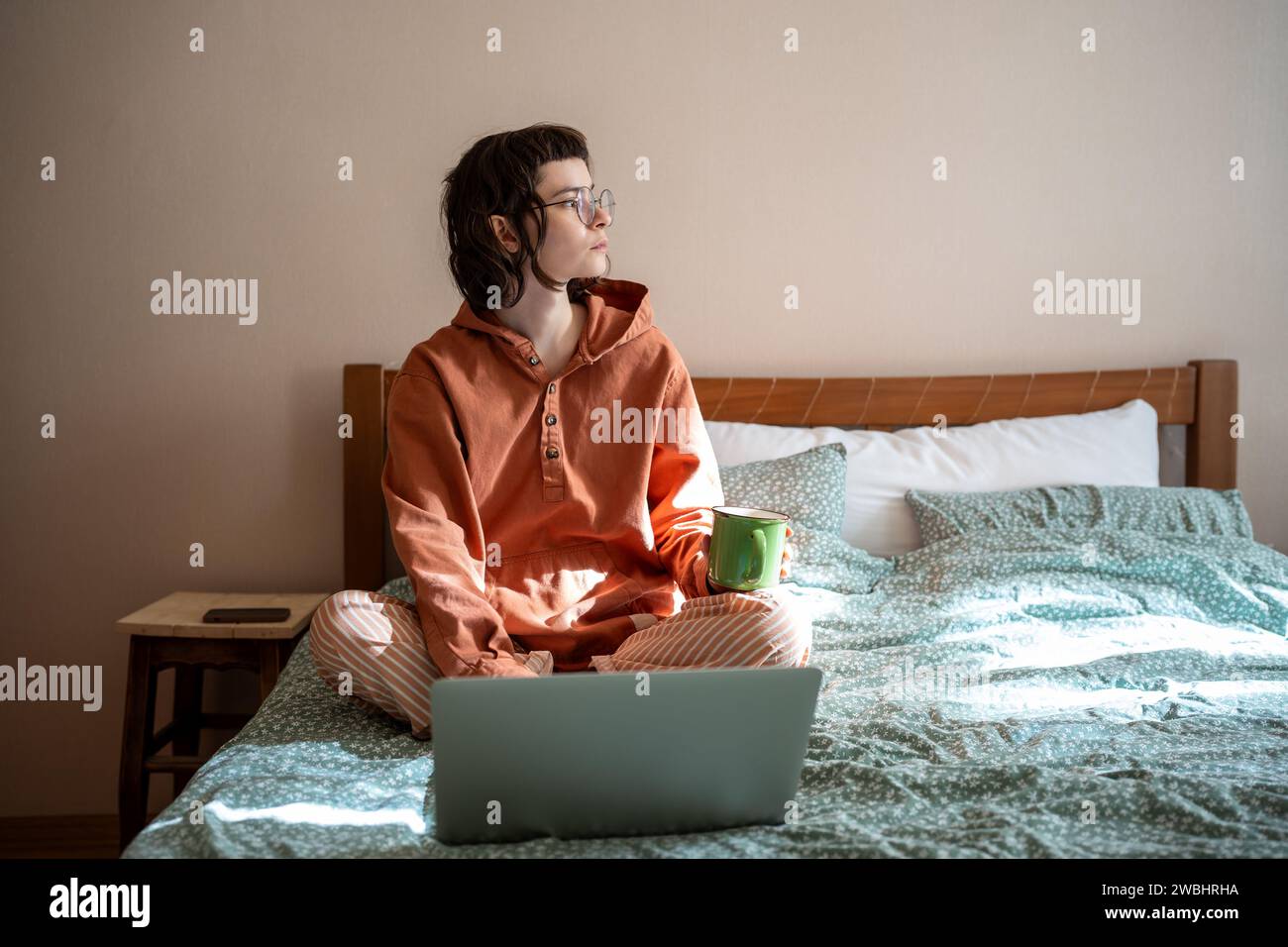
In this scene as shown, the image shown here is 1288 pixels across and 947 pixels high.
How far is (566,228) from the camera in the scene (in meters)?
1.57

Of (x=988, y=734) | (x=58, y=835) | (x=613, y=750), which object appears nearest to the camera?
(x=613, y=750)

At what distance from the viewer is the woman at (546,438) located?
1.49m

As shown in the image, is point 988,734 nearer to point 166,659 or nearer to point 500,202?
point 500,202

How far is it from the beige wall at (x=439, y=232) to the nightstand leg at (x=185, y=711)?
12 cm

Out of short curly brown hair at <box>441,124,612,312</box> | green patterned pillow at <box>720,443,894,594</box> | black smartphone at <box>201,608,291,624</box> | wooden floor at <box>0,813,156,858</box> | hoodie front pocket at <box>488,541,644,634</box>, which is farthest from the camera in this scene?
wooden floor at <box>0,813,156,858</box>

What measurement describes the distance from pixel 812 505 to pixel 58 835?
6.15ft

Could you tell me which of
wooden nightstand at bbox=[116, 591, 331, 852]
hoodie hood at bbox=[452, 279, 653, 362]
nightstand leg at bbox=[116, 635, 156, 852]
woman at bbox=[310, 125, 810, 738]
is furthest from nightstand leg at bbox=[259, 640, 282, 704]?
hoodie hood at bbox=[452, 279, 653, 362]

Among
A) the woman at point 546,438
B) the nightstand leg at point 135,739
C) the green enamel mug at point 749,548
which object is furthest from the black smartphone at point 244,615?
the green enamel mug at point 749,548

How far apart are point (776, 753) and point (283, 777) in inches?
22.0

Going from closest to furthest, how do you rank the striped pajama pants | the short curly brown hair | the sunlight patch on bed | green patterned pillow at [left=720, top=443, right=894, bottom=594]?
the sunlight patch on bed < the striped pajama pants < the short curly brown hair < green patterned pillow at [left=720, top=443, right=894, bottom=594]

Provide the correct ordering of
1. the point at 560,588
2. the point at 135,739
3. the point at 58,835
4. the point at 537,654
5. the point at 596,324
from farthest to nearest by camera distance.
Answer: the point at 58,835
the point at 135,739
the point at 596,324
the point at 560,588
the point at 537,654

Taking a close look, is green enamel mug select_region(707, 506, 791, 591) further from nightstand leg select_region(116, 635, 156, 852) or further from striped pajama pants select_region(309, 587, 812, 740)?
nightstand leg select_region(116, 635, 156, 852)

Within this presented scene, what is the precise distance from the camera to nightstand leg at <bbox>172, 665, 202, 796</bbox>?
2.15m

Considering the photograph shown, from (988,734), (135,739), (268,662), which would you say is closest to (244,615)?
(268,662)
